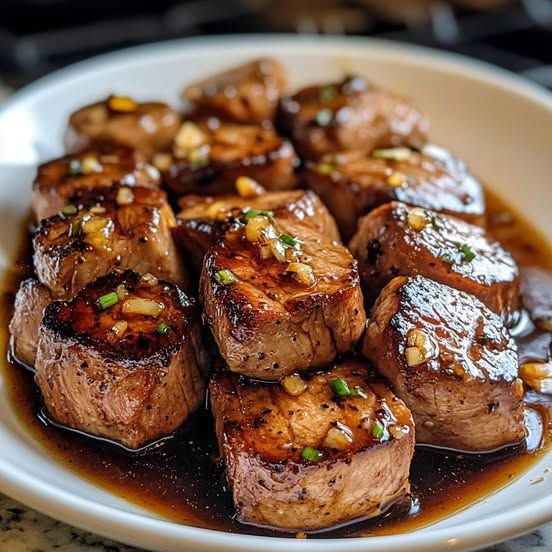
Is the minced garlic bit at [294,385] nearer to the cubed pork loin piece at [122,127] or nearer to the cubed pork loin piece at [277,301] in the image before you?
the cubed pork loin piece at [277,301]

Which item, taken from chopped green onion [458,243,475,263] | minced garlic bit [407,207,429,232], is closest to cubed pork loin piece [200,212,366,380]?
minced garlic bit [407,207,429,232]

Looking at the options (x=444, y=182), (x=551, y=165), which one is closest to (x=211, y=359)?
(x=444, y=182)

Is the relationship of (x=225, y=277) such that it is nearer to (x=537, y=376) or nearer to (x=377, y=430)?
(x=377, y=430)

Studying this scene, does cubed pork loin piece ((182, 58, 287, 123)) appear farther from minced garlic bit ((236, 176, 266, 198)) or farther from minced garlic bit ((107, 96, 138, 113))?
minced garlic bit ((236, 176, 266, 198))

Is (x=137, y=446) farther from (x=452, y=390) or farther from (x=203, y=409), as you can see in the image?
(x=452, y=390)

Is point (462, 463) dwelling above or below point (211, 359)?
below
